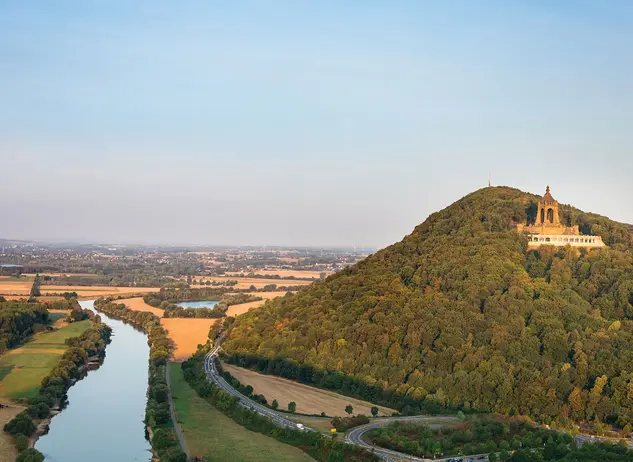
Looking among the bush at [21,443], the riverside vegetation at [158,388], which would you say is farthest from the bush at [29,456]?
the riverside vegetation at [158,388]

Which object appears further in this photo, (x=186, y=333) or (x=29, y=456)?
(x=186, y=333)

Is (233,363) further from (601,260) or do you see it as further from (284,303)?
(601,260)

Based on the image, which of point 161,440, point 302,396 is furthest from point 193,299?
point 161,440

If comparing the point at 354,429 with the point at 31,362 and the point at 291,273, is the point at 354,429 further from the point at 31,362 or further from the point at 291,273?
the point at 291,273

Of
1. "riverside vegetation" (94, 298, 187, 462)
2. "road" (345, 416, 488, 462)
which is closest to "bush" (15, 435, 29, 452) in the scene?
"riverside vegetation" (94, 298, 187, 462)

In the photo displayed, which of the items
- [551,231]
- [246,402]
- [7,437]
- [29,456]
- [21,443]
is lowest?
[7,437]

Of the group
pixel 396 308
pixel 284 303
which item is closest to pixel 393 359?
pixel 396 308

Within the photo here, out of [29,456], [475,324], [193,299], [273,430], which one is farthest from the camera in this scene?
[193,299]
